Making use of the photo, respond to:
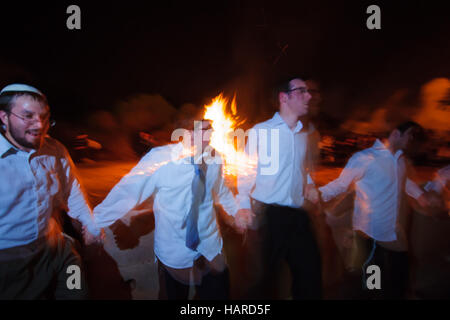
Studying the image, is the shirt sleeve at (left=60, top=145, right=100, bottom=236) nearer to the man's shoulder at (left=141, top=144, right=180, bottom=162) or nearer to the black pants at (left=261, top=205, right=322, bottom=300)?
the man's shoulder at (left=141, top=144, right=180, bottom=162)

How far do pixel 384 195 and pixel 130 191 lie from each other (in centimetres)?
252

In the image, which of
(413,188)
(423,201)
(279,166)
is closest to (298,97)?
(279,166)

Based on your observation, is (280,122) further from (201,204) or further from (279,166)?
(201,204)

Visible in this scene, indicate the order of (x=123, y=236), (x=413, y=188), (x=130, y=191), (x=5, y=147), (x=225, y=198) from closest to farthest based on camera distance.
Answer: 1. (x=5, y=147)
2. (x=130, y=191)
3. (x=225, y=198)
4. (x=123, y=236)
5. (x=413, y=188)

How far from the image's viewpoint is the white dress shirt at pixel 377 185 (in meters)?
2.62

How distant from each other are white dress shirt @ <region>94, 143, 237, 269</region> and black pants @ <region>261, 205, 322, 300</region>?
0.57 meters

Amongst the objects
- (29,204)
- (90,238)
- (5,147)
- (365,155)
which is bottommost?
(90,238)

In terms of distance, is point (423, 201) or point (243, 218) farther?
point (423, 201)

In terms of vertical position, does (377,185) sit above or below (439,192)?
above

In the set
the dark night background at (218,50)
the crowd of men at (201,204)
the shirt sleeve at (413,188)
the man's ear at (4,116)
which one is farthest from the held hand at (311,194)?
the man's ear at (4,116)

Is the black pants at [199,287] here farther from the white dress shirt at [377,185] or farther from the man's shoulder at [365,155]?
the man's shoulder at [365,155]

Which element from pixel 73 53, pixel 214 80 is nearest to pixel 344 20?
pixel 214 80

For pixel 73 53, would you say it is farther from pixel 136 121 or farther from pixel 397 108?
Result: pixel 397 108

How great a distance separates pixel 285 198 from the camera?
2.42 meters
